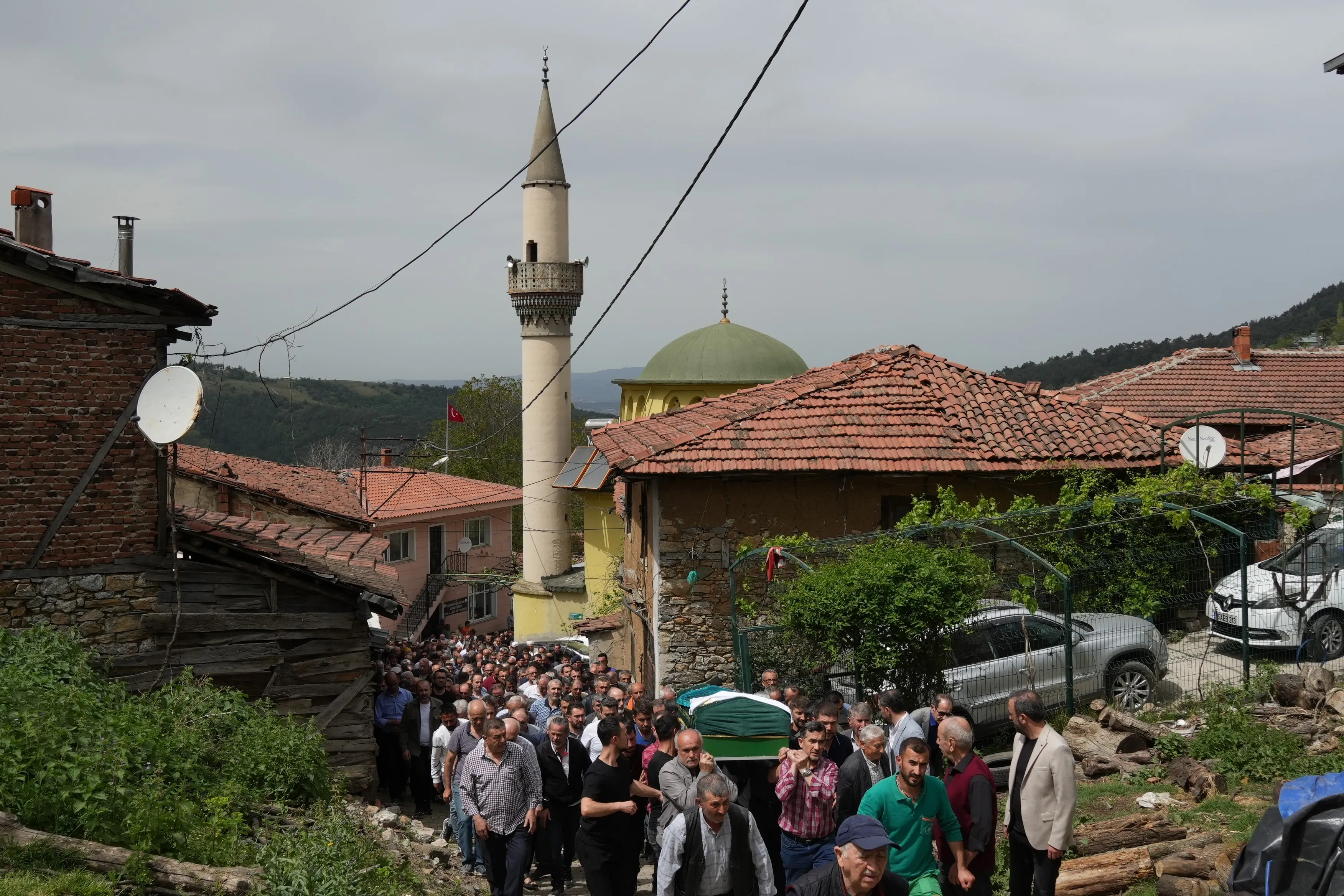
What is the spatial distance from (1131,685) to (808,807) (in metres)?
5.89

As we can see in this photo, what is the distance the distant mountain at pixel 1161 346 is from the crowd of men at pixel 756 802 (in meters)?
66.6

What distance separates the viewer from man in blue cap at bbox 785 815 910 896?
4.52 m

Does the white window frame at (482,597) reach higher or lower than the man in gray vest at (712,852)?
lower

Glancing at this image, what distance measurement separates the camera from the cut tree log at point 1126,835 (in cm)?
753

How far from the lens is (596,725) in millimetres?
9359

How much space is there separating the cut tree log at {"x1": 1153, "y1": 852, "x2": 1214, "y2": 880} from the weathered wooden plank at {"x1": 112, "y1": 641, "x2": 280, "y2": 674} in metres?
8.38

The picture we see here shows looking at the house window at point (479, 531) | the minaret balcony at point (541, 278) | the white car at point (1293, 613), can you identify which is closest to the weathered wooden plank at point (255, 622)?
the white car at point (1293, 613)

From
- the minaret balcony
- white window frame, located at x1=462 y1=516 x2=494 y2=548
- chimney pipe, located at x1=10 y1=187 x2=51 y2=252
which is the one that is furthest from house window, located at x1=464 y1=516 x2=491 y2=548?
chimney pipe, located at x1=10 y1=187 x2=51 y2=252

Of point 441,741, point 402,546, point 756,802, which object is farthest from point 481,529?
point 756,802

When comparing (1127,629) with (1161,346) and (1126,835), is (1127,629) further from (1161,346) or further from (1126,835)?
(1161,346)

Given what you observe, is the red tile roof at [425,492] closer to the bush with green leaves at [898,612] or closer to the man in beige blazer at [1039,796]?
the bush with green leaves at [898,612]

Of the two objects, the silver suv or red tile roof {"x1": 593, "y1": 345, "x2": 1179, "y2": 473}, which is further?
red tile roof {"x1": 593, "y1": 345, "x2": 1179, "y2": 473}

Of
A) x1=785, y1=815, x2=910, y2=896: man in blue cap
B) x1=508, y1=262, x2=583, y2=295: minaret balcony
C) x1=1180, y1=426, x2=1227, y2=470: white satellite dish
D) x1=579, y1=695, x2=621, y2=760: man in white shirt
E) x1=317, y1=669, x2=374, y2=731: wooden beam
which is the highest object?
x1=508, y1=262, x2=583, y2=295: minaret balcony

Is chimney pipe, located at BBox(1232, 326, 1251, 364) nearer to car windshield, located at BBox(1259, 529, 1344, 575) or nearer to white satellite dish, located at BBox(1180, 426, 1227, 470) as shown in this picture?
white satellite dish, located at BBox(1180, 426, 1227, 470)
